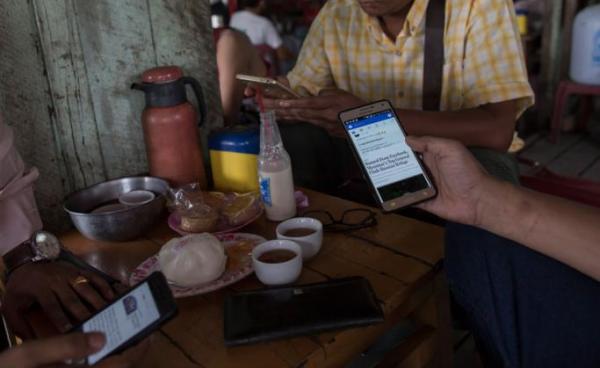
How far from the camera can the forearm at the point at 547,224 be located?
0.86 m

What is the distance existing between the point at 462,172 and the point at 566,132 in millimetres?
3401

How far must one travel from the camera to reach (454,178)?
3.51 ft

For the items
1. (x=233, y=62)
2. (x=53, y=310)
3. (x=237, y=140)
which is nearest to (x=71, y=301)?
(x=53, y=310)

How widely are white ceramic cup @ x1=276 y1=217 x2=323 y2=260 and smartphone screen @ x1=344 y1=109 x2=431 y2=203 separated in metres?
0.15

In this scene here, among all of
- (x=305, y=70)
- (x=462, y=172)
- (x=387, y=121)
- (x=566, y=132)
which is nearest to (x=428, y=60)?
(x=305, y=70)

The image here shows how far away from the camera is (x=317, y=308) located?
3.01 feet

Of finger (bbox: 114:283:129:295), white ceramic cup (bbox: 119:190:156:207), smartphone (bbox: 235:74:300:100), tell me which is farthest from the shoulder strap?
finger (bbox: 114:283:129:295)

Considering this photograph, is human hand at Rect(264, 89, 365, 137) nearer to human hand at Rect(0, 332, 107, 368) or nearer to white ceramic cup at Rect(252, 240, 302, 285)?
white ceramic cup at Rect(252, 240, 302, 285)

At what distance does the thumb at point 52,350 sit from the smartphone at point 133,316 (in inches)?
1.8

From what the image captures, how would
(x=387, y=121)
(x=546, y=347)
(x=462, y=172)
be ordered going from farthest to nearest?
1. (x=387, y=121)
2. (x=462, y=172)
3. (x=546, y=347)

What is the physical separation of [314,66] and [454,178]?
117 cm

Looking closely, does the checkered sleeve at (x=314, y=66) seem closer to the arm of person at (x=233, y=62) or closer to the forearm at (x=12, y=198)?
the arm of person at (x=233, y=62)

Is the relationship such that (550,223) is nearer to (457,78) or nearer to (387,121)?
(387,121)

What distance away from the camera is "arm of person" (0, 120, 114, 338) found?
96 cm
